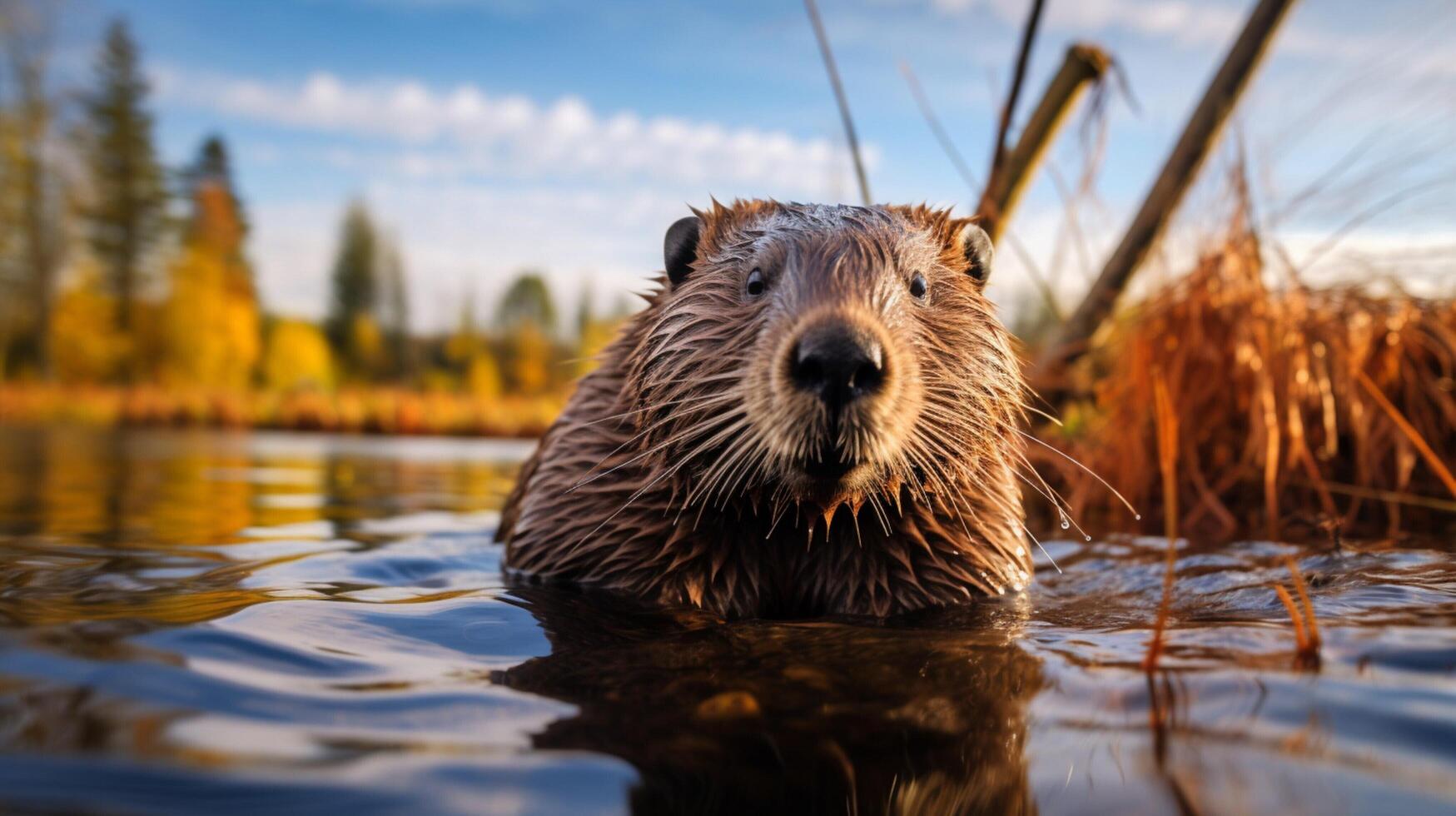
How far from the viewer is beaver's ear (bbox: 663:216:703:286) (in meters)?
3.15

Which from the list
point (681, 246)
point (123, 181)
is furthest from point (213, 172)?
point (681, 246)

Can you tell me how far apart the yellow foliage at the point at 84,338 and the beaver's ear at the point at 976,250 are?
4955cm

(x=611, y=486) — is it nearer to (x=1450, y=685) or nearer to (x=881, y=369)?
(x=881, y=369)

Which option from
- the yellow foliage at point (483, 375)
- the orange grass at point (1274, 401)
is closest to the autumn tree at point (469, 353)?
the yellow foliage at point (483, 375)

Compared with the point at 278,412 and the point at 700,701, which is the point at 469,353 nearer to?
the point at 278,412

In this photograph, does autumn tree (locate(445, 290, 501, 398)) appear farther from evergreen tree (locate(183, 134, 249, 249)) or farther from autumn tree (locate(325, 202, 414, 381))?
evergreen tree (locate(183, 134, 249, 249))

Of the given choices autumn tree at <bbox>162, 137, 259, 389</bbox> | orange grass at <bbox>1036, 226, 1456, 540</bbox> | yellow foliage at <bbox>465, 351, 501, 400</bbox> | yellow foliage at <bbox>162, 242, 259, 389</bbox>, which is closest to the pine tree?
yellow foliage at <bbox>465, 351, 501, 400</bbox>

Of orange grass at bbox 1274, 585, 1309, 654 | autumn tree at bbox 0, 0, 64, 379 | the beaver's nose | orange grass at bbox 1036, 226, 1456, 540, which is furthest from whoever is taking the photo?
autumn tree at bbox 0, 0, 64, 379

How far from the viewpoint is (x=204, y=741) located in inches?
59.4

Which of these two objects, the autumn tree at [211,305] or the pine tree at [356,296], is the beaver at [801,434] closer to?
the autumn tree at [211,305]

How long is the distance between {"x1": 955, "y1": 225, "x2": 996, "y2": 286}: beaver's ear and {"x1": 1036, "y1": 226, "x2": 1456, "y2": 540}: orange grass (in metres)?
2.46

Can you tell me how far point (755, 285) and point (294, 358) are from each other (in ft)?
211

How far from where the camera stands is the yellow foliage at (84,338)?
4331 centimetres

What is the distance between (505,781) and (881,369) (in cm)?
135
